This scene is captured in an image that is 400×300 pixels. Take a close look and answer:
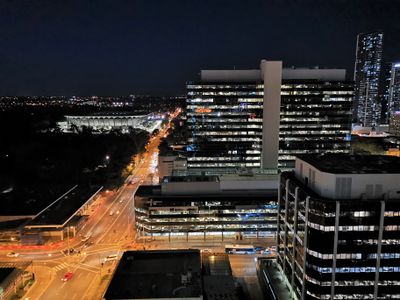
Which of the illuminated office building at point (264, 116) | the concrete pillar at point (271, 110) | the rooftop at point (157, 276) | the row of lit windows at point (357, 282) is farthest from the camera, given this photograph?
the illuminated office building at point (264, 116)

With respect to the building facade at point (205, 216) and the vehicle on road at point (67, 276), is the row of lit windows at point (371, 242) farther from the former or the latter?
the vehicle on road at point (67, 276)

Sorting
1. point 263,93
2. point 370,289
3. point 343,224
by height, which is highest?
point 263,93

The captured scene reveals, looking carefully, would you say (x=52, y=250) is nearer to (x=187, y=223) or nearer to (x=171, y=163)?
(x=187, y=223)

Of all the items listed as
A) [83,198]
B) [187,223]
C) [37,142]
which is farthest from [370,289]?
[37,142]

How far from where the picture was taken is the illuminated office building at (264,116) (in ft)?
326

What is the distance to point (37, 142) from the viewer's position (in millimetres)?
131375

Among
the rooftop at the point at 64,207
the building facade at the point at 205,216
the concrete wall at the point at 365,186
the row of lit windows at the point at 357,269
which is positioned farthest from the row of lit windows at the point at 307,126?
the row of lit windows at the point at 357,269

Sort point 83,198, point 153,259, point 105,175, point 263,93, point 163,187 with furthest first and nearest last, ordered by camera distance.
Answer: point 105,175, point 263,93, point 83,198, point 163,187, point 153,259

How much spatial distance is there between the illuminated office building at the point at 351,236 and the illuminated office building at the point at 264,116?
56.8m

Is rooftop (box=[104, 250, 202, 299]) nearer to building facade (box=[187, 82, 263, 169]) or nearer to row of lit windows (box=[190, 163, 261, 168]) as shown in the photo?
row of lit windows (box=[190, 163, 261, 168])

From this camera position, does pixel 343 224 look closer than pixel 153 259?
Yes

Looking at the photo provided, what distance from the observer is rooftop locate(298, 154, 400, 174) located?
146 ft

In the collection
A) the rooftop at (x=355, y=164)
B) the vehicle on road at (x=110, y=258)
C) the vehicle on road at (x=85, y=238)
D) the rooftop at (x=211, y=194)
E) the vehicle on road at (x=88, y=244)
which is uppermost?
the rooftop at (x=355, y=164)

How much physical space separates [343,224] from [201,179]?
1490 inches
